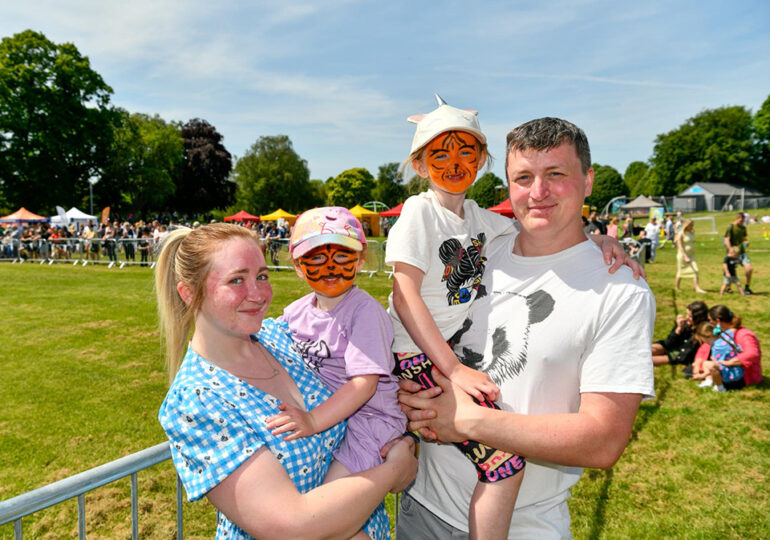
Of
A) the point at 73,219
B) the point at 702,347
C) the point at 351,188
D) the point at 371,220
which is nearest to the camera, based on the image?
the point at 702,347

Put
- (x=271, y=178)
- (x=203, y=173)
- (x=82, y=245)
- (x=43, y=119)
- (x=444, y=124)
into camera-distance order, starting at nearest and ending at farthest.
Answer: (x=444, y=124), (x=82, y=245), (x=43, y=119), (x=203, y=173), (x=271, y=178)

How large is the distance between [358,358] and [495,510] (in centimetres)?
80

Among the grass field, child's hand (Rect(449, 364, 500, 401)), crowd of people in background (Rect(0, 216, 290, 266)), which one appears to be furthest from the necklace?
crowd of people in background (Rect(0, 216, 290, 266))

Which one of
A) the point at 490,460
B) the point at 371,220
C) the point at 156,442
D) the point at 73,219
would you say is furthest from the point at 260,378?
the point at 371,220

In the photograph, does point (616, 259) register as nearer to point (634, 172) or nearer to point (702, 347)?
point (702, 347)

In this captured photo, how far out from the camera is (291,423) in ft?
5.42

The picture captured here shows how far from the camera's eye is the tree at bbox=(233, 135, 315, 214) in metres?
72.1

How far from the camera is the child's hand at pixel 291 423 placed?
163 centimetres

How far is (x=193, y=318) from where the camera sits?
79.1 inches

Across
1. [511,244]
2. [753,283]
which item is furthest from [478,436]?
[753,283]

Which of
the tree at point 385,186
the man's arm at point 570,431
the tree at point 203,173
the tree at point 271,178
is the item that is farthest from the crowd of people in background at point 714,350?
the tree at point 385,186

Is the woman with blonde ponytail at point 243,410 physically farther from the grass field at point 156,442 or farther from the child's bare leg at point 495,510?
the grass field at point 156,442

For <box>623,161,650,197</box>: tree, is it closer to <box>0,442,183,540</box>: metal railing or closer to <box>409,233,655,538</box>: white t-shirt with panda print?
<box>409,233,655,538</box>: white t-shirt with panda print

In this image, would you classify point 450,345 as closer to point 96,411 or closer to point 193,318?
point 193,318
